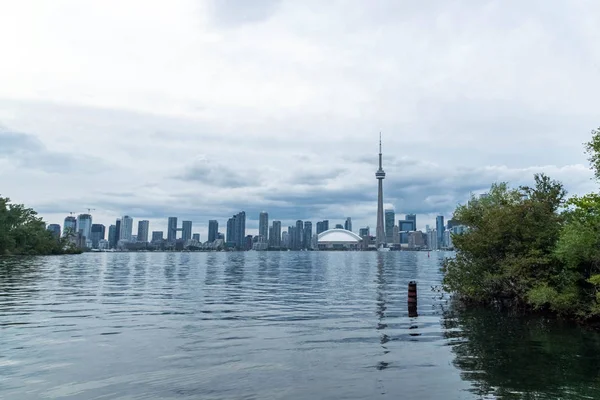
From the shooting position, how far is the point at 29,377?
55.8ft

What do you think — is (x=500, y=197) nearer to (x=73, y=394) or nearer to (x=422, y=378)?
(x=422, y=378)

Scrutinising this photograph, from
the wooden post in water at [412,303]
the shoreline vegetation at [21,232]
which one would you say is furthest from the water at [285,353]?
the shoreline vegetation at [21,232]

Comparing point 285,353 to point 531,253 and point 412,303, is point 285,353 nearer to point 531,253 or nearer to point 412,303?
point 412,303

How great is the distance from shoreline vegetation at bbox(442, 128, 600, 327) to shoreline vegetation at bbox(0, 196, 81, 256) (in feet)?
518

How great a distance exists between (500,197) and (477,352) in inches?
982

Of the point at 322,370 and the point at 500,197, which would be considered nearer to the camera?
the point at 322,370

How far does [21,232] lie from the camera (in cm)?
16238

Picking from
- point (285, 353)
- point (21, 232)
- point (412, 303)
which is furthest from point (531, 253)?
point (21, 232)

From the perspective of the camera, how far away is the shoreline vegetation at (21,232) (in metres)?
152

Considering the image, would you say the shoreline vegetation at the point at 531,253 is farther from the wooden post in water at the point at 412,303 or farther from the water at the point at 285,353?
the wooden post in water at the point at 412,303

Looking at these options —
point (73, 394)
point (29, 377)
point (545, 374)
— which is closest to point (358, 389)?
point (545, 374)

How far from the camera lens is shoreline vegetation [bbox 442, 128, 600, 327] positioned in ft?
93.5

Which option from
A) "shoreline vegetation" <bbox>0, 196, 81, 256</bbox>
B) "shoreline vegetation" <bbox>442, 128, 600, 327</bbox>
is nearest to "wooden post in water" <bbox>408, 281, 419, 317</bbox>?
"shoreline vegetation" <bbox>442, 128, 600, 327</bbox>

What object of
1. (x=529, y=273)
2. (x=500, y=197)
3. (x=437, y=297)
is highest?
(x=500, y=197)
